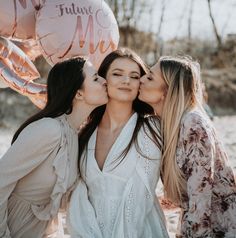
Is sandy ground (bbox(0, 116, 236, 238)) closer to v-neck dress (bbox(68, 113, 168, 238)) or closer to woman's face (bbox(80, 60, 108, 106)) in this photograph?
v-neck dress (bbox(68, 113, 168, 238))

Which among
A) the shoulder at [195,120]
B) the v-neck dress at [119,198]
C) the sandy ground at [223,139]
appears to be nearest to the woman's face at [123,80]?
the v-neck dress at [119,198]

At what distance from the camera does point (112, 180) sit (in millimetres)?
3074

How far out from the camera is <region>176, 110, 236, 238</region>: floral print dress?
2.89m

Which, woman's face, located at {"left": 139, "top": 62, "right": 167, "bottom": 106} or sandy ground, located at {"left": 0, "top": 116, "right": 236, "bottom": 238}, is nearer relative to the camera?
woman's face, located at {"left": 139, "top": 62, "right": 167, "bottom": 106}

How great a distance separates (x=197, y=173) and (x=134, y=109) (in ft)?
2.29

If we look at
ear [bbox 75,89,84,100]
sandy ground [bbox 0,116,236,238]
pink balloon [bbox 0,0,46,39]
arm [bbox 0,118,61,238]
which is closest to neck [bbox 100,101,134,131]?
ear [bbox 75,89,84,100]

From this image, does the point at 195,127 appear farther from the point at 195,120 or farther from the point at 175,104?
the point at 175,104

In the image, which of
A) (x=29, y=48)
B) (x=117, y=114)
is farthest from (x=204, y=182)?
(x=29, y=48)

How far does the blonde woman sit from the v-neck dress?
12 cm

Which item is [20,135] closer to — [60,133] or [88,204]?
[60,133]

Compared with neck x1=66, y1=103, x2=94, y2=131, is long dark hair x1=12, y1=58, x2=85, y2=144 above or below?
above

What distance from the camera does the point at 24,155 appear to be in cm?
287

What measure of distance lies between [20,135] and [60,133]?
8.2 inches

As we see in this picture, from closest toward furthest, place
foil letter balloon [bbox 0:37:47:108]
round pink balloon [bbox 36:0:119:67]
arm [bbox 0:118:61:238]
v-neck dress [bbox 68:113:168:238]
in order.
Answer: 1. arm [bbox 0:118:61:238]
2. v-neck dress [bbox 68:113:168:238]
3. round pink balloon [bbox 36:0:119:67]
4. foil letter balloon [bbox 0:37:47:108]
